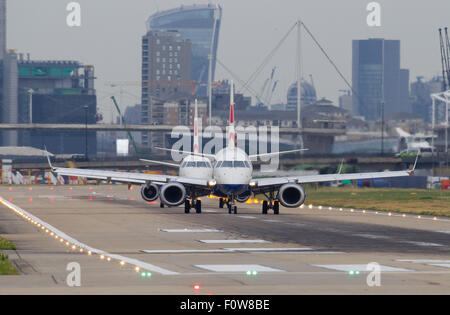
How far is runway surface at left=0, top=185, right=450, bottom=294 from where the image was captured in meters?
21.9

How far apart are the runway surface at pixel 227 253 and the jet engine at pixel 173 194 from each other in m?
2.24

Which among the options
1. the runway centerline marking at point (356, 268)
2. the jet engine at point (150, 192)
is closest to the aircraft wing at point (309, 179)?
the jet engine at point (150, 192)

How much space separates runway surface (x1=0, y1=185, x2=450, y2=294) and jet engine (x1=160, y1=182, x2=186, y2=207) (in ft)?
7.36

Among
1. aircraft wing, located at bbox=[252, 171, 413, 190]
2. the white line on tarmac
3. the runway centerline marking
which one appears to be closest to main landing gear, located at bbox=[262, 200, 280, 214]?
aircraft wing, located at bbox=[252, 171, 413, 190]

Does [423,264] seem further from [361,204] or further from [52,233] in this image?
[361,204]

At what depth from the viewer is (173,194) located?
193 ft

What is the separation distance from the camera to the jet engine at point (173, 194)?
58.5 metres

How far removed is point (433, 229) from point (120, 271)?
23290 millimetres

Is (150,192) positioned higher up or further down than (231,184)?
further down

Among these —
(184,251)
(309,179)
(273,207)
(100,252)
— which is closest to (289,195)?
(273,207)

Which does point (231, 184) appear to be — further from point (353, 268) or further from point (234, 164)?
point (353, 268)

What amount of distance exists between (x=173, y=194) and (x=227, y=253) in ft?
90.9
